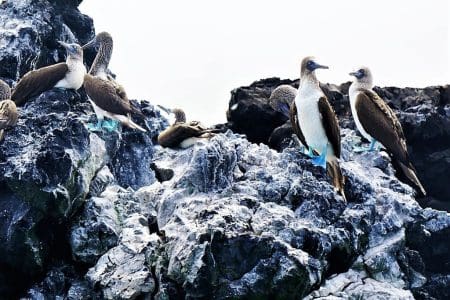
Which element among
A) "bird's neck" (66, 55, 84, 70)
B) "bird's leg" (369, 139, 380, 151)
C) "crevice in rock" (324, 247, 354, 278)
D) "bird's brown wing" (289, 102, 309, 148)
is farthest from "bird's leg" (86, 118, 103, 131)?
"crevice in rock" (324, 247, 354, 278)

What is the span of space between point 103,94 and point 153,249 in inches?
186

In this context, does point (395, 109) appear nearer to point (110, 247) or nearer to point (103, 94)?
point (103, 94)

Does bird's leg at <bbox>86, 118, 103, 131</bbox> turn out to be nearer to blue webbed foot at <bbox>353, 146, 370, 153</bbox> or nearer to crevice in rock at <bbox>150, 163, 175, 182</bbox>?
crevice in rock at <bbox>150, 163, 175, 182</bbox>

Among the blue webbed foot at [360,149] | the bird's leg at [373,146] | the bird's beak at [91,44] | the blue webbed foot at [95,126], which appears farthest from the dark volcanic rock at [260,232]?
the bird's beak at [91,44]

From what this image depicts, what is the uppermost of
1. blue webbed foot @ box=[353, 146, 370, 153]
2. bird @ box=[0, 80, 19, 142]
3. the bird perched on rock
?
the bird perched on rock

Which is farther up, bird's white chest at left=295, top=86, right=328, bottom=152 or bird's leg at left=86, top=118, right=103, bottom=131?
bird's leg at left=86, top=118, right=103, bottom=131

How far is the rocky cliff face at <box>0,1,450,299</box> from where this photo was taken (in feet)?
35.4

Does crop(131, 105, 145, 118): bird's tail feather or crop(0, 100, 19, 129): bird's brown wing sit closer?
crop(0, 100, 19, 129): bird's brown wing

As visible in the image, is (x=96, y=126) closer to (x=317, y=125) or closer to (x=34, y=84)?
(x=34, y=84)

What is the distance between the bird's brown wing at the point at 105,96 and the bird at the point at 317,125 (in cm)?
344

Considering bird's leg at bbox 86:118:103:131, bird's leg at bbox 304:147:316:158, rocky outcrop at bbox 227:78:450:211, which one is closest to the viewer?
bird's leg at bbox 304:147:316:158

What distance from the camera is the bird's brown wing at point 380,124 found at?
48.0 ft

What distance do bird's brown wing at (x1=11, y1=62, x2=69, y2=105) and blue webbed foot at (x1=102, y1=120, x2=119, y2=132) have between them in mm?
1158

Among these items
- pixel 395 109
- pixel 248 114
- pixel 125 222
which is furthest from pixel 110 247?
pixel 395 109
